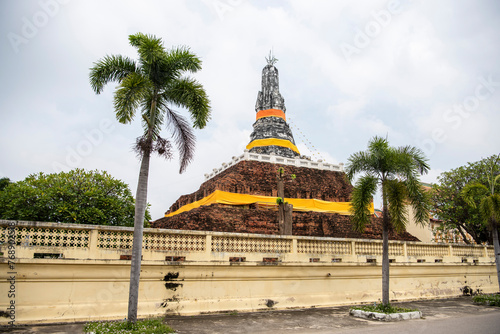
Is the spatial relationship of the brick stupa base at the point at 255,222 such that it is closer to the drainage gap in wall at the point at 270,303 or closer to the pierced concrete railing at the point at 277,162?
the pierced concrete railing at the point at 277,162

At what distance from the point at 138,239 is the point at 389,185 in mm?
7065

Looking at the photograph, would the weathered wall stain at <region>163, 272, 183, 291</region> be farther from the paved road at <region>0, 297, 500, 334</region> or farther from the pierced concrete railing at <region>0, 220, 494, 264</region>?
the paved road at <region>0, 297, 500, 334</region>

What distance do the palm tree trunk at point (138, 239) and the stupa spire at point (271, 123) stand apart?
2591 centimetres

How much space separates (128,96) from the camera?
7.68 m

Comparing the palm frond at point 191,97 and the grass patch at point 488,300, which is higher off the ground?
the palm frond at point 191,97

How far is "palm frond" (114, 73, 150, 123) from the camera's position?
7652 mm

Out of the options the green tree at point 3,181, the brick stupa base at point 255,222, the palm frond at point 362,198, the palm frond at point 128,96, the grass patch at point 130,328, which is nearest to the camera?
the grass patch at point 130,328

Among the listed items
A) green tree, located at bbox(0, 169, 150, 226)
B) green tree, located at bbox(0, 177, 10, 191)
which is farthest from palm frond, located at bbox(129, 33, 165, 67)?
green tree, located at bbox(0, 177, 10, 191)

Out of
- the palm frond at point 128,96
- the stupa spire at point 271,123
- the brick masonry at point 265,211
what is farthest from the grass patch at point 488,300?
the stupa spire at point 271,123

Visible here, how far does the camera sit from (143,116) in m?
8.23

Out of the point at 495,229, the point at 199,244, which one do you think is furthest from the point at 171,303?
the point at 495,229

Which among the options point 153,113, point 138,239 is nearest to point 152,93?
point 153,113

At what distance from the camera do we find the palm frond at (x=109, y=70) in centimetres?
840

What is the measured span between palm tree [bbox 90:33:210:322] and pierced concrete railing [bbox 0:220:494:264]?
158 centimetres
